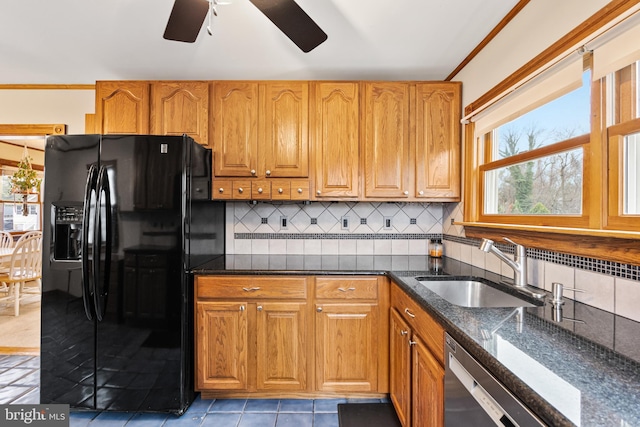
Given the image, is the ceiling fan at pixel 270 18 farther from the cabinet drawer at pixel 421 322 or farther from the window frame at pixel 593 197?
the cabinet drawer at pixel 421 322

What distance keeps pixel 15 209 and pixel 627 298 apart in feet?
25.8

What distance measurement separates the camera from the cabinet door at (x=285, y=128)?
7.59ft

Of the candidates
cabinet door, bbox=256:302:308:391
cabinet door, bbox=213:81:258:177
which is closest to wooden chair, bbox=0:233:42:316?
cabinet door, bbox=213:81:258:177

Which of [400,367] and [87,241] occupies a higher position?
[87,241]

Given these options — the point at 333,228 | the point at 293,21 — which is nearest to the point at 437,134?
the point at 333,228

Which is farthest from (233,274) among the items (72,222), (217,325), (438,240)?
(438,240)

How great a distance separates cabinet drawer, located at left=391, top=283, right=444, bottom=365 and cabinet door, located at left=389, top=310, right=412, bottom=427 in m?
0.07

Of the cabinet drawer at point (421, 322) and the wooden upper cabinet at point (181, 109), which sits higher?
the wooden upper cabinet at point (181, 109)

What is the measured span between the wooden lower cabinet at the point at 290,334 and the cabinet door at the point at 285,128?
2.79 feet

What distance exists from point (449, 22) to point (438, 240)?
5.10ft

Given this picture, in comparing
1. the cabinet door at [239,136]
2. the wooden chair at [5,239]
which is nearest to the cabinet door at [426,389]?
the cabinet door at [239,136]

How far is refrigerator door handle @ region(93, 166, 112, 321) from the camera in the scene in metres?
→ 1.80

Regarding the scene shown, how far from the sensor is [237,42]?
1937 mm

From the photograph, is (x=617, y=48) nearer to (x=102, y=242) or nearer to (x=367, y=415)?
(x=367, y=415)
